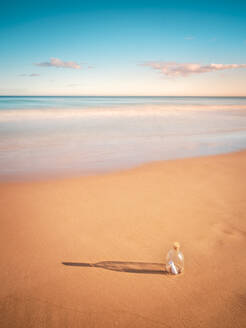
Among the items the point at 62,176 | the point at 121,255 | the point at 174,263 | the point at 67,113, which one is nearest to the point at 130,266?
the point at 121,255

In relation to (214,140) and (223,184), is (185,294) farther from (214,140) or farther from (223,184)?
(214,140)

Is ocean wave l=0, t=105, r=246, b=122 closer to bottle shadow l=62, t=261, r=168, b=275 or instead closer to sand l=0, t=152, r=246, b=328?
sand l=0, t=152, r=246, b=328

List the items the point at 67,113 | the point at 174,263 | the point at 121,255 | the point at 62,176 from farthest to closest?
the point at 67,113 → the point at 62,176 → the point at 121,255 → the point at 174,263

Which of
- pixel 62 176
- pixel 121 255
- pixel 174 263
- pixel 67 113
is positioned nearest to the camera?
pixel 174 263

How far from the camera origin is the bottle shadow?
2479mm

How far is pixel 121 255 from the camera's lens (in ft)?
8.91

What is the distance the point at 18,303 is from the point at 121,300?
3.51 feet

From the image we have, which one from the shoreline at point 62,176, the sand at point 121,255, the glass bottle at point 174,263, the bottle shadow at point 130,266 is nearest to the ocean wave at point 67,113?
the shoreline at point 62,176

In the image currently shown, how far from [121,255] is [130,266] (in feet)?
0.71

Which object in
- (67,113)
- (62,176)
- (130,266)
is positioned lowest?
(130,266)

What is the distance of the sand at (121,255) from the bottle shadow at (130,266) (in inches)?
0.5

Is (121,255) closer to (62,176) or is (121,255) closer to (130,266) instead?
(130,266)

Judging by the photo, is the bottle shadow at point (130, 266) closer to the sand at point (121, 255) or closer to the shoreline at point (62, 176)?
the sand at point (121, 255)

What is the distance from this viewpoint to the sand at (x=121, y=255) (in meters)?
2.06
